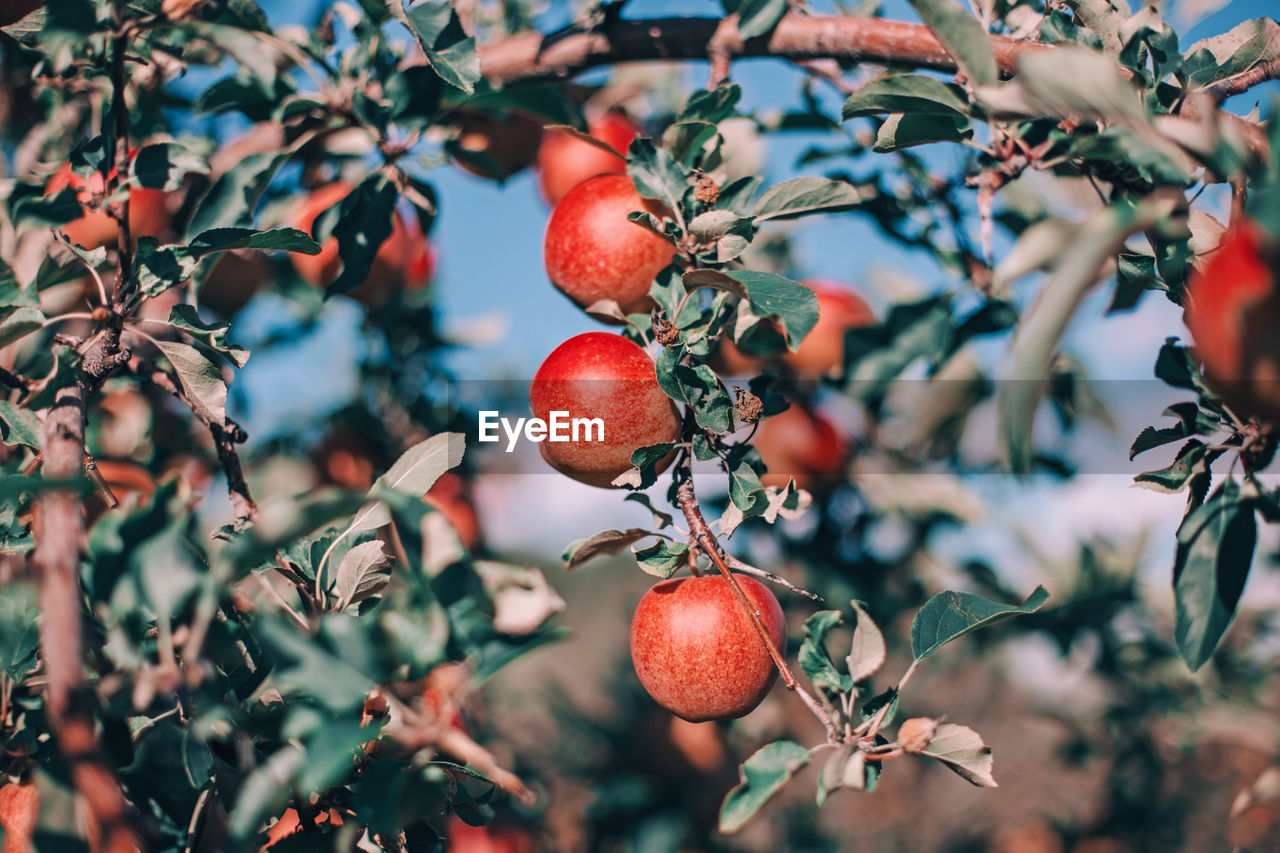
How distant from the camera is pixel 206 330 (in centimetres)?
65

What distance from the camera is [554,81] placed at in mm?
915

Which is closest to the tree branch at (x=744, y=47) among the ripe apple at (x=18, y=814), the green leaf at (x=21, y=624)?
the green leaf at (x=21, y=624)

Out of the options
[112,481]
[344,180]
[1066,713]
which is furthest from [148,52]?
[1066,713]

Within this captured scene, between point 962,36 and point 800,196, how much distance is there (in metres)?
0.18

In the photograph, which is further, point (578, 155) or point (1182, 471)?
point (578, 155)

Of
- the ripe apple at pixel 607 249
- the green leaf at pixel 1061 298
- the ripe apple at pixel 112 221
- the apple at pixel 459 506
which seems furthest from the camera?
the apple at pixel 459 506

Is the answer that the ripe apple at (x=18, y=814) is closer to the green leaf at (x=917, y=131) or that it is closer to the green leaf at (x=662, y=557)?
the green leaf at (x=662, y=557)

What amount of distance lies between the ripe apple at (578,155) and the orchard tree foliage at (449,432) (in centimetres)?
10

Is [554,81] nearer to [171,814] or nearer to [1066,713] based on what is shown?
[171,814]

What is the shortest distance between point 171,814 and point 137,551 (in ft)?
0.93

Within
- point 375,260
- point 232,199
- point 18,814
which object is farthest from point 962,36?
point 18,814

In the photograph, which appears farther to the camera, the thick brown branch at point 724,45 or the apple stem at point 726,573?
the thick brown branch at point 724,45

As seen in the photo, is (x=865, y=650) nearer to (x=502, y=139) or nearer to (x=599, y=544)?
(x=599, y=544)

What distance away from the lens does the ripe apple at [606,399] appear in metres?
0.64
